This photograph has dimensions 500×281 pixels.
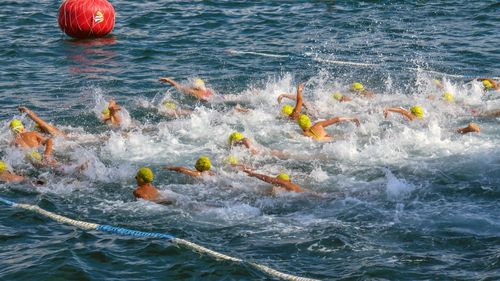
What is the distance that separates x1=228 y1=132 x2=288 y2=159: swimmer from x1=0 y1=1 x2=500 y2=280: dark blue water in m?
0.17

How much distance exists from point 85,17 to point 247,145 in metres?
8.81

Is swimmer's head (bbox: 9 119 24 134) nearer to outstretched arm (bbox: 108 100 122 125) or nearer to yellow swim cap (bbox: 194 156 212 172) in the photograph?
outstretched arm (bbox: 108 100 122 125)

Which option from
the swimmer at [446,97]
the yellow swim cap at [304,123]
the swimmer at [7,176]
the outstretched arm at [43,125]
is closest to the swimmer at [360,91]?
the swimmer at [446,97]

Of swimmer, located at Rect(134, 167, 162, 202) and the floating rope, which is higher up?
swimmer, located at Rect(134, 167, 162, 202)

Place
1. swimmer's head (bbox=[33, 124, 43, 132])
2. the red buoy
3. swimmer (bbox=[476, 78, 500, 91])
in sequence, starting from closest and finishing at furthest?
swimmer's head (bbox=[33, 124, 43, 132]) → swimmer (bbox=[476, 78, 500, 91]) → the red buoy

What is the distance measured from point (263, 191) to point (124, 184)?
2.08 metres

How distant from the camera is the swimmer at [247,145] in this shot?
11.4m

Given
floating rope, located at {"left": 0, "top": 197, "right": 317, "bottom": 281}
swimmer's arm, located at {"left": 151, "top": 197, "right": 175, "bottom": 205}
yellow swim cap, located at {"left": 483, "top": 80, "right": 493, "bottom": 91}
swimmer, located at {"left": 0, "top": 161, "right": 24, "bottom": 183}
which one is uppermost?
yellow swim cap, located at {"left": 483, "top": 80, "right": 493, "bottom": 91}

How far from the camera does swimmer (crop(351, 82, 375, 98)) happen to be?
47.8ft

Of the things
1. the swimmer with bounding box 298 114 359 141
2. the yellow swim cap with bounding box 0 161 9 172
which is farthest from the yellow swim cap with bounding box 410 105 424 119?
the yellow swim cap with bounding box 0 161 9 172

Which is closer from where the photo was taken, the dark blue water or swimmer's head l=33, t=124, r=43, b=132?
the dark blue water

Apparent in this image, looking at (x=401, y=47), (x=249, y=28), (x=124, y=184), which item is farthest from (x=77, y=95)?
(x=401, y=47)

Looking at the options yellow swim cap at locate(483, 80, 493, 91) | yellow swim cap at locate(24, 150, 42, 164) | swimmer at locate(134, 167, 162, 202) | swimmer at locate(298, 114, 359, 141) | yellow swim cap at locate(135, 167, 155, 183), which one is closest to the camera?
yellow swim cap at locate(135, 167, 155, 183)

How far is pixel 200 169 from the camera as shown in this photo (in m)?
10.4
